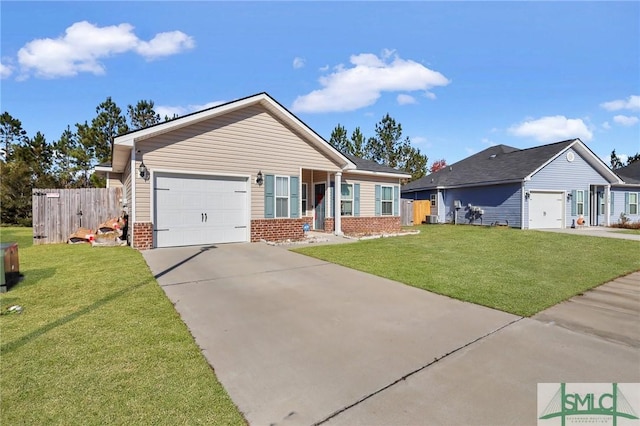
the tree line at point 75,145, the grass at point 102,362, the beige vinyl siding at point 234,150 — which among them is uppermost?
the tree line at point 75,145

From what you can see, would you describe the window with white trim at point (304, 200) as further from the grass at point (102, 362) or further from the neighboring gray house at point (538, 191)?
the neighboring gray house at point (538, 191)

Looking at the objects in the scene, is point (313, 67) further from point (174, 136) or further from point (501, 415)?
point (501, 415)

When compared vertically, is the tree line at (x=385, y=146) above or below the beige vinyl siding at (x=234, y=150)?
above

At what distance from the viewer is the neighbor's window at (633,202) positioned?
22266mm

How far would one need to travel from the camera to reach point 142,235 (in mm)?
9367

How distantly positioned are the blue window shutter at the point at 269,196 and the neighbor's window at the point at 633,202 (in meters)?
26.1

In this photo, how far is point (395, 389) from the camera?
8.57 feet

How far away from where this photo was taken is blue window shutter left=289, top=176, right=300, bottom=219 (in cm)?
1228

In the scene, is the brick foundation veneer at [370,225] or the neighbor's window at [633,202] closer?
the brick foundation veneer at [370,225]

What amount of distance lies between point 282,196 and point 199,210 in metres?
3.10

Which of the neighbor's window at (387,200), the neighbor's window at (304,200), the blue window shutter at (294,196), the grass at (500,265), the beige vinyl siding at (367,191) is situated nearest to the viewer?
the grass at (500,265)

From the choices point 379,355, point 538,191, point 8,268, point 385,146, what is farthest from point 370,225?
point 385,146

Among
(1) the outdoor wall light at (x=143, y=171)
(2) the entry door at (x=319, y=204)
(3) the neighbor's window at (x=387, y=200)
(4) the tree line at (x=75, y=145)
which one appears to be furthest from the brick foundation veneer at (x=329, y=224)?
(4) the tree line at (x=75, y=145)

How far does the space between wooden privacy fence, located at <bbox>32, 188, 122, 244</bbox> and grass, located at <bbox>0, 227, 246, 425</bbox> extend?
298 inches
